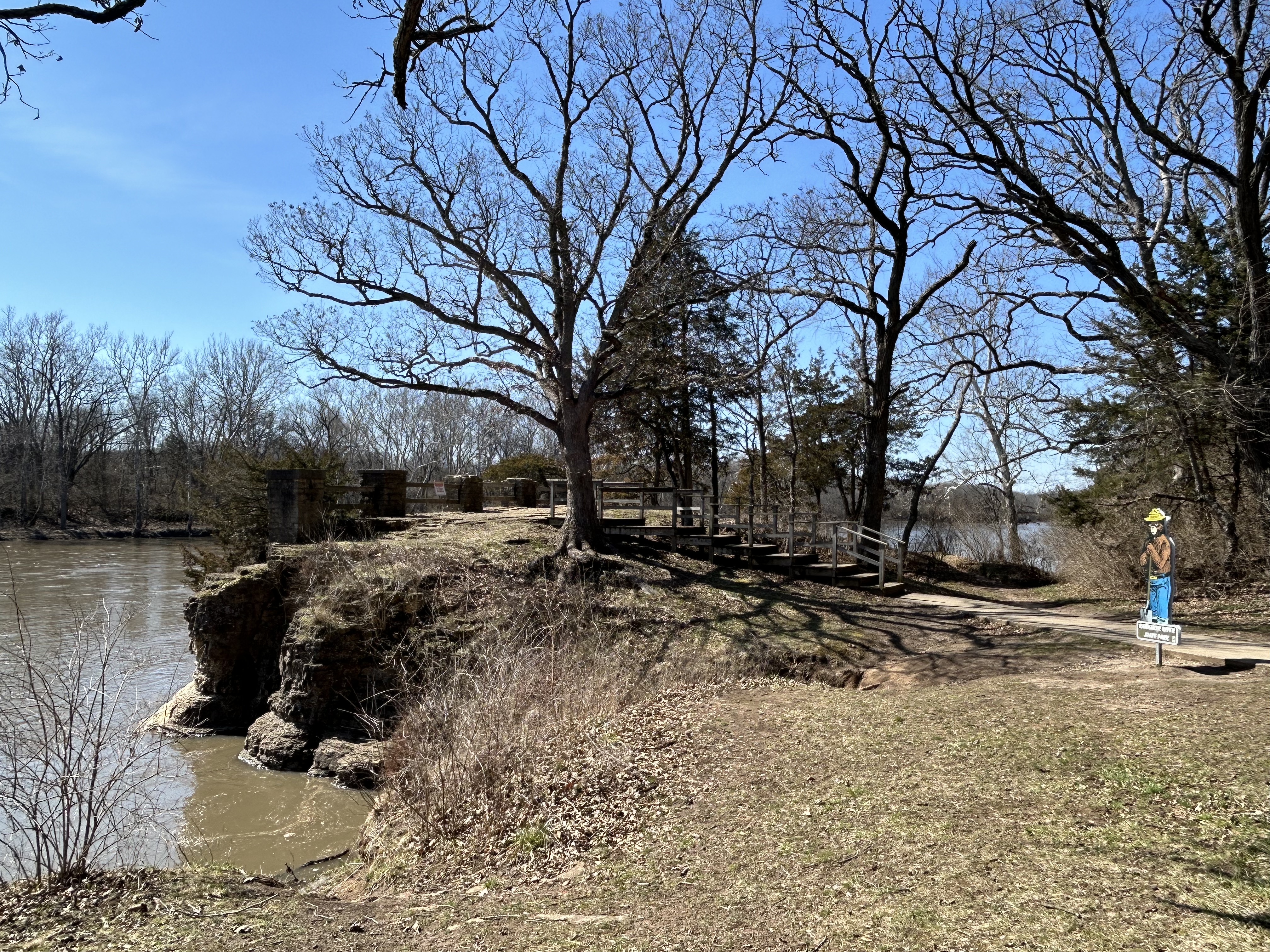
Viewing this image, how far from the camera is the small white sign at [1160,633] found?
9.88m

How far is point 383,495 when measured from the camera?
22.0m

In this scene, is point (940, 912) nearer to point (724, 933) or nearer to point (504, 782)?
point (724, 933)


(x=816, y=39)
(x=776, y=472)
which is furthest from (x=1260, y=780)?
(x=776, y=472)

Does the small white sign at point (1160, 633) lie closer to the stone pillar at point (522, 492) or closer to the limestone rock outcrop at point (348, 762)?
the limestone rock outcrop at point (348, 762)

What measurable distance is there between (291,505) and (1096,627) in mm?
16466

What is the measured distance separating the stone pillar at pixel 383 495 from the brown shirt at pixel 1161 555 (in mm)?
16932

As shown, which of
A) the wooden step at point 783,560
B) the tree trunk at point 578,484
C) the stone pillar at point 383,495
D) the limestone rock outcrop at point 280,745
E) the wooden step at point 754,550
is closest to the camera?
the limestone rock outcrop at point 280,745

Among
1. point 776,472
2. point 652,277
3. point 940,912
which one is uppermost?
point 652,277

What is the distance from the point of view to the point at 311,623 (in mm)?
15164

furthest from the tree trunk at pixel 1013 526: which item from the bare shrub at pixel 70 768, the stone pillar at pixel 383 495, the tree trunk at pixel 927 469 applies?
the bare shrub at pixel 70 768

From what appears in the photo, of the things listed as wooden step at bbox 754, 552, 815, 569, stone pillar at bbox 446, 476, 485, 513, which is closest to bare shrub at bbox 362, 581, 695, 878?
wooden step at bbox 754, 552, 815, 569

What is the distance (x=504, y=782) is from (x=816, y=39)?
16557 millimetres

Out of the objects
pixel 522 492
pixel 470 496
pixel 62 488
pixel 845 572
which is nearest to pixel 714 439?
pixel 522 492

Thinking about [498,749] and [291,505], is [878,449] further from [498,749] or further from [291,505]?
[498,749]
